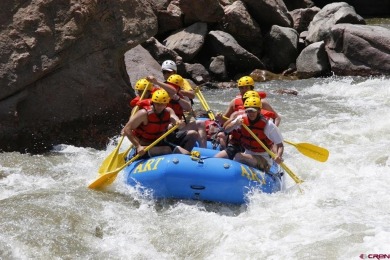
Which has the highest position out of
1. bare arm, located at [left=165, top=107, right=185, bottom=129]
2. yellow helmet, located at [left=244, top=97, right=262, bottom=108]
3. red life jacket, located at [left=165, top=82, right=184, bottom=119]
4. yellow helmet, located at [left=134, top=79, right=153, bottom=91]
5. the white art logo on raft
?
yellow helmet, located at [left=244, top=97, right=262, bottom=108]

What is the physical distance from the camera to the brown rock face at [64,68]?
8.03 metres

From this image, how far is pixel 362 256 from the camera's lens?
486 centimetres

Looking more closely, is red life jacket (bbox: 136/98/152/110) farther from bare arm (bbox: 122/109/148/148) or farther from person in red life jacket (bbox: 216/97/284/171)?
person in red life jacket (bbox: 216/97/284/171)

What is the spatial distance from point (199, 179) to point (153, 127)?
95 centimetres

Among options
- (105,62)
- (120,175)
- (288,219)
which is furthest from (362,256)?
(105,62)

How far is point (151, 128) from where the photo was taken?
6816mm

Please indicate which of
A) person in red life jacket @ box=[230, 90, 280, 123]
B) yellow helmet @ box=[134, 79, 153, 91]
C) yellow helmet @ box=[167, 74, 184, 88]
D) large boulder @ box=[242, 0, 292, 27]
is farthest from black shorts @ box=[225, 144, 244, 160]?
large boulder @ box=[242, 0, 292, 27]

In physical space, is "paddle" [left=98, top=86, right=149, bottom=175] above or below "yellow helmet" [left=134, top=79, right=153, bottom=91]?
below

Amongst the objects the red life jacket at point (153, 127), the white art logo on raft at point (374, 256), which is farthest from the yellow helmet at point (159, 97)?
the white art logo on raft at point (374, 256)

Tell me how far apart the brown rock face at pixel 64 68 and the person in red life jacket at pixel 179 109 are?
1486mm

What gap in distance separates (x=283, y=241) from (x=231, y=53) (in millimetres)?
10108

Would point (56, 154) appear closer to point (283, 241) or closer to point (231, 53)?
point (283, 241)

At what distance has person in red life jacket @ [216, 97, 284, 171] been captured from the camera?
21.6 ft

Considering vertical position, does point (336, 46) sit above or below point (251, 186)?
below
